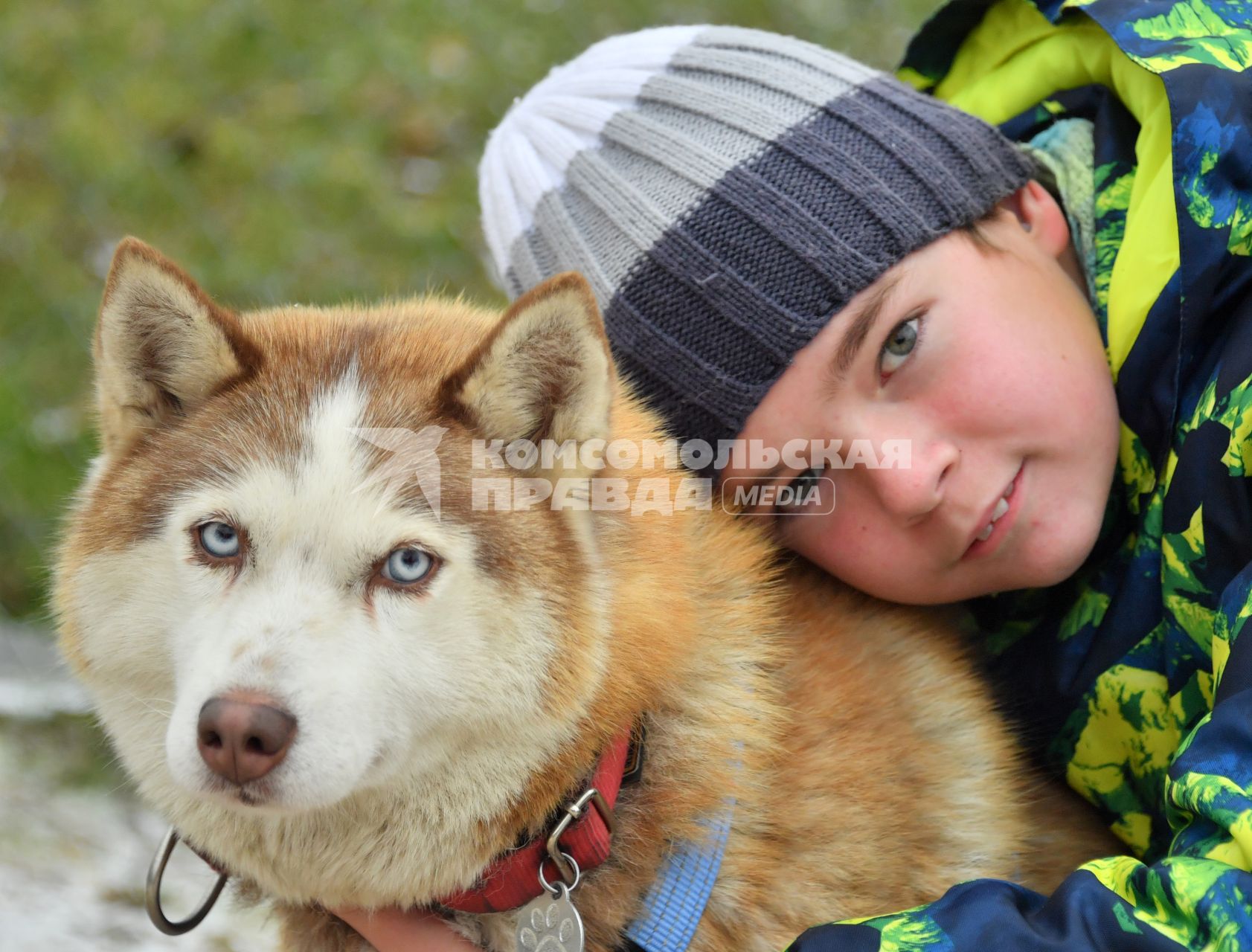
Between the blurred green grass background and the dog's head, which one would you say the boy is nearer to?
the dog's head

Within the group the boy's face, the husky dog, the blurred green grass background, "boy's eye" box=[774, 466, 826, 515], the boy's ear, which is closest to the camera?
the husky dog

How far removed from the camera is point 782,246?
2.10 meters

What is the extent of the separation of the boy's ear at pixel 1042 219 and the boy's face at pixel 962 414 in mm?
148

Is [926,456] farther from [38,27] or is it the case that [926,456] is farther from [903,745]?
[38,27]

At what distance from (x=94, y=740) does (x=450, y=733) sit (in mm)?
2112

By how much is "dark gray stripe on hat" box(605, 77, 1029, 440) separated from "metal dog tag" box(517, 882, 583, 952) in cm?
89

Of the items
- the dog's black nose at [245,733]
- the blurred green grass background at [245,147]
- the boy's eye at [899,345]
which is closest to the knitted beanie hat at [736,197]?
the boy's eye at [899,345]

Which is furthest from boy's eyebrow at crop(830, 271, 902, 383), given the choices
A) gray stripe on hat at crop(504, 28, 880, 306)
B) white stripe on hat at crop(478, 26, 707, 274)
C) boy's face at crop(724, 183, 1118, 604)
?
white stripe on hat at crop(478, 26, 707, 274)

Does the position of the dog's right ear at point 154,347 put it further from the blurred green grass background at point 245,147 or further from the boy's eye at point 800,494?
the blurred green grass background at point 245,147

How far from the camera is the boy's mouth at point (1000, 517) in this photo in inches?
82.8

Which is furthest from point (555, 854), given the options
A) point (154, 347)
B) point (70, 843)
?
point (70, 843)

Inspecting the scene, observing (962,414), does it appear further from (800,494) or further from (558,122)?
(558,122)

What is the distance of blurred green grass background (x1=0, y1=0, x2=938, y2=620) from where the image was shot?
3838 mm

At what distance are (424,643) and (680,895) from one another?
1.89 ft
